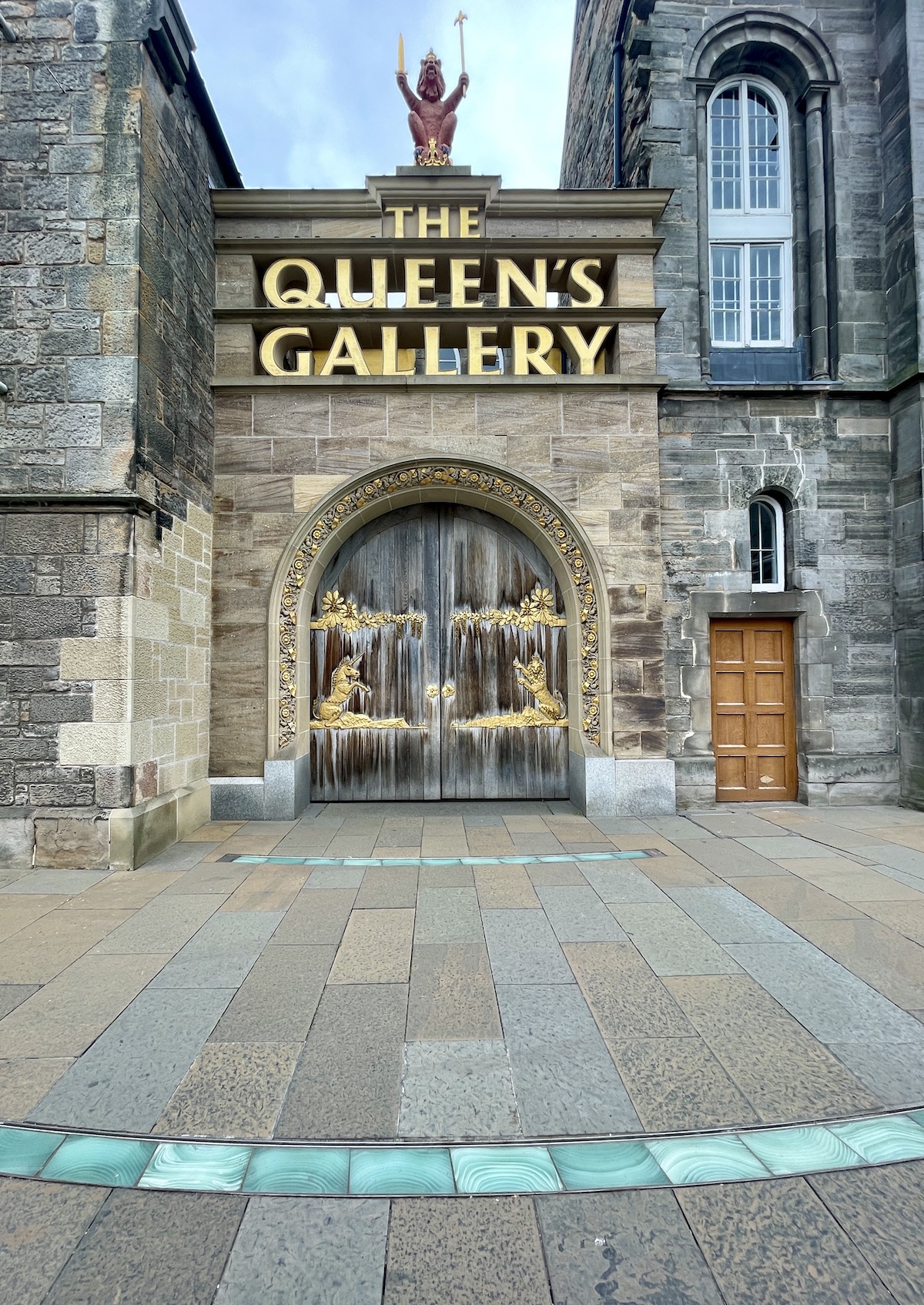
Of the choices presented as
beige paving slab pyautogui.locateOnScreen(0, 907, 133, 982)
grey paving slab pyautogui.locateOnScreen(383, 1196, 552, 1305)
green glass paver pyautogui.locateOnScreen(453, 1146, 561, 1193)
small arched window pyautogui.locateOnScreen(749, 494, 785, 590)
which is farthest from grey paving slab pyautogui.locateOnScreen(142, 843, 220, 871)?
small arched window pyautogui.locateOnScreen(749, 494, 785, 590)

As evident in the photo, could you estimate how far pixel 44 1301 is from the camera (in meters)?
1.55

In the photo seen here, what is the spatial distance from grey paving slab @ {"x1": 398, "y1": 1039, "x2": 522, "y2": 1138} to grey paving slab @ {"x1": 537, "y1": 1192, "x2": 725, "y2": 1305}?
35 centimetres

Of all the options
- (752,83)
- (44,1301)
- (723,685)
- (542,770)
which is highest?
(752,83)

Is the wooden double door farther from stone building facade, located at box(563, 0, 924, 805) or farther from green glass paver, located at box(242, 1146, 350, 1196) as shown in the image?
green glass paver, located at box(242, 1146, 350, 1196)

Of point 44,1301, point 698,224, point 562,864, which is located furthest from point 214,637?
point 698,224

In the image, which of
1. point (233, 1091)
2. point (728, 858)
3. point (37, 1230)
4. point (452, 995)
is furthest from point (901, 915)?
point (37, 1230)

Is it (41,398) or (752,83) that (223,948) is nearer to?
(41,398)

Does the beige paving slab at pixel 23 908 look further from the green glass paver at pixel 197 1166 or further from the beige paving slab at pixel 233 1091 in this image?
the green glass paver at pixel 197 1166

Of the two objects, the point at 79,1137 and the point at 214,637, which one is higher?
the point at 214,637

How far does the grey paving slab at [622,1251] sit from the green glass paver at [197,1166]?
3.10ft

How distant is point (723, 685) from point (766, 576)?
138 cm

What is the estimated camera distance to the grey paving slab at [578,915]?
141 inches

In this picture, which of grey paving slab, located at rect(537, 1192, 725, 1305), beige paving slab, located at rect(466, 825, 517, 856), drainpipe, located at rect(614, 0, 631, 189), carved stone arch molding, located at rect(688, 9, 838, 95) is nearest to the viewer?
grey paving slab, located at rect(537, 1192, 725, 1305)

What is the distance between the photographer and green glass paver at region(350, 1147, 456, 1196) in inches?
73.8
